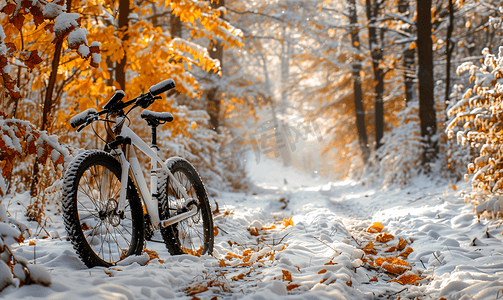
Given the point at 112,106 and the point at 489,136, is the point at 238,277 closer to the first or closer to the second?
the point at 112,106

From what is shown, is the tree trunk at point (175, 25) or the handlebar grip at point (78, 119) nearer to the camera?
the handlebar grip at point (78, 119)

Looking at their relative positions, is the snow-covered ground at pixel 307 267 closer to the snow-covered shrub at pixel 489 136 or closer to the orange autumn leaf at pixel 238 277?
the orange autumn leaf at pixel 238 277

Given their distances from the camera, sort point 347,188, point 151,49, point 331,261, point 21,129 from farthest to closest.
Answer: point 347,188
point 151,49
point 331,261
point 21,129

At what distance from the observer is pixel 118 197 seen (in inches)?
95.0

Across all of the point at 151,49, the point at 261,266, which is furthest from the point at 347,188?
the point at 261,266

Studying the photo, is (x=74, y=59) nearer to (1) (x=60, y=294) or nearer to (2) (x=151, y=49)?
(2) (x=151, y=49)

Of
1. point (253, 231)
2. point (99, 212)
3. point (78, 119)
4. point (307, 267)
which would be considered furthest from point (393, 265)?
point (78, 119)

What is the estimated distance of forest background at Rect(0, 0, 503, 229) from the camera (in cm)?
308

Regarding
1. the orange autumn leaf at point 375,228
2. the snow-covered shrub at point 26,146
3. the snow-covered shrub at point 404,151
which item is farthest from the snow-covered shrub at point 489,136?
the snow-covered shrub at point 26,146

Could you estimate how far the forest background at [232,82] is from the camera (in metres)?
3.08

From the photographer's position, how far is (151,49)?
492cm

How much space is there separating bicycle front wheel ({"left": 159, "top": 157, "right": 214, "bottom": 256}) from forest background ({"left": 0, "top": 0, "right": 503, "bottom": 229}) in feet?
2.69

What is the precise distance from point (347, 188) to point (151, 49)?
8.41m

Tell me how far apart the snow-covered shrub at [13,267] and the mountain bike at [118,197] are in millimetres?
368
